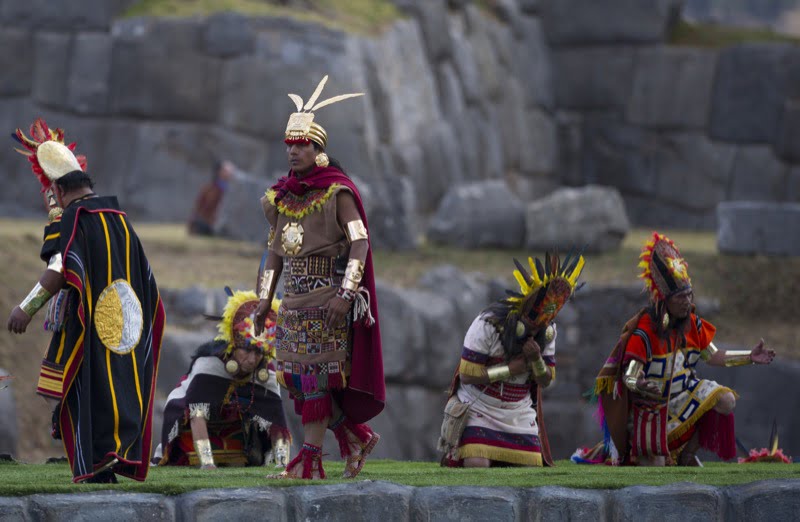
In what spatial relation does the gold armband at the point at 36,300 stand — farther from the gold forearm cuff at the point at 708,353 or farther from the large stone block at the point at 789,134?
the large stone block at the point at 789,134

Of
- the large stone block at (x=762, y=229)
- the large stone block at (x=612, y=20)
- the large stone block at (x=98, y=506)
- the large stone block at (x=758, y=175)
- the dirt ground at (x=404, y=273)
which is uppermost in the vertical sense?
the large stone block at (x=612, y=20)

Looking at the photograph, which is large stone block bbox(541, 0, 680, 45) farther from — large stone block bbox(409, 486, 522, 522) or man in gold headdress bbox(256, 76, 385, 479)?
large stone block bbox(409, 486, 522, 522)

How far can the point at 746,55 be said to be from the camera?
24.2 meters

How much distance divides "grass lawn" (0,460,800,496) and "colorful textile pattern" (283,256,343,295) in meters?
1.03

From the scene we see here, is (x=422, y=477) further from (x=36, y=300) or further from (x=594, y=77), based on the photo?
(x=594, y=77)

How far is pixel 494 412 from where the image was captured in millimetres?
8836

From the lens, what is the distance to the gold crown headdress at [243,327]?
8.83m

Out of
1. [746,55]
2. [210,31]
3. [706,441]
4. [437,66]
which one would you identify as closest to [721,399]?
[706,441]

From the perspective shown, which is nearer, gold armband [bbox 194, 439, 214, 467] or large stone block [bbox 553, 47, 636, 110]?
gold armband [bbox 194, 439, 214, 467]

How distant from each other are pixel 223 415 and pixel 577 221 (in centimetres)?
1068

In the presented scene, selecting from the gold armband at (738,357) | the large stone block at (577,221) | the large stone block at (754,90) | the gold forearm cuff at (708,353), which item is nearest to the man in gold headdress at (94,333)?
the gold forearm cuff at (708,353)

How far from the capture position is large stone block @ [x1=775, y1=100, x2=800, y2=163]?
78.3 ft

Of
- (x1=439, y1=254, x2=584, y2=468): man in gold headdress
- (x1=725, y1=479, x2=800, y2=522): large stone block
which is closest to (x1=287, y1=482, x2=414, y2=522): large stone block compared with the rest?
(x1=725, y1=479, x2=800, y2=522): large stone block

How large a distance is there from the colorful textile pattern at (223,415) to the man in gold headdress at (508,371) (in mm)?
1182
